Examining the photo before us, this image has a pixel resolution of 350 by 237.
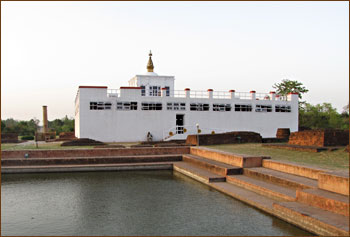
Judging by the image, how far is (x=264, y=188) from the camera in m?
10.9

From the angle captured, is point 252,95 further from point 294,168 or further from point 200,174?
point 294,168

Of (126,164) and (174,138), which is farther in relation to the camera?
(174,138)

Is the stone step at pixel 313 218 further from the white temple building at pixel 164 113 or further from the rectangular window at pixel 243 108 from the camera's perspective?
the rectangular window at pixel 243 108

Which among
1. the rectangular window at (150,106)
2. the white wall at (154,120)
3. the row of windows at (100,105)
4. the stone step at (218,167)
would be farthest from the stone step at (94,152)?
the rectangular window at (150,106)

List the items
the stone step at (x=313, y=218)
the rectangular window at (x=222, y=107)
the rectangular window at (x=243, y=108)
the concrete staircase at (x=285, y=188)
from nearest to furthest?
the stone step at (x=313, y=218), the concrete staircase at (x=285, y=188), the rectangular window at (x=222, y=107), the rectangular window at (x=243, y=108)

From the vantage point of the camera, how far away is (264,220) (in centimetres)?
885

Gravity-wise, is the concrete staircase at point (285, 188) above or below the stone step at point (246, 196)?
above

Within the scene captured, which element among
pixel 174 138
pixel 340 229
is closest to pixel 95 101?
pixel 174 138

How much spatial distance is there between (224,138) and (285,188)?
1611 cm

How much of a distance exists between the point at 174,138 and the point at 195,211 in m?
22.2

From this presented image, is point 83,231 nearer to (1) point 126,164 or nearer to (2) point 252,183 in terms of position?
(2) point 252,183

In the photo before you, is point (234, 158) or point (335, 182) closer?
point (335, 182)

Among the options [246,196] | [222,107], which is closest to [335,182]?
[246,196]

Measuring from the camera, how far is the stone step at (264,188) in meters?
9.94
